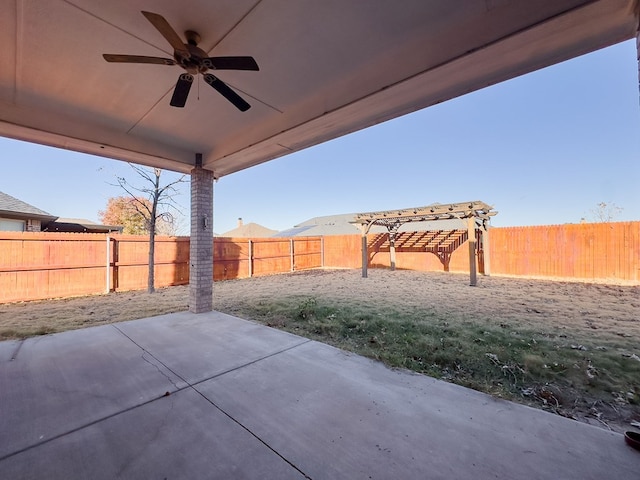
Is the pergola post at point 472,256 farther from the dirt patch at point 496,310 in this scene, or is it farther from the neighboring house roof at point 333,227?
the neighboring house roof at point 333,227

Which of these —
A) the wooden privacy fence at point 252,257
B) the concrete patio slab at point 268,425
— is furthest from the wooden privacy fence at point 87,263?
the concrete patio slab at point 268,425

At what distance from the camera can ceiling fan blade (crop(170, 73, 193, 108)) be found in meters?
2.26

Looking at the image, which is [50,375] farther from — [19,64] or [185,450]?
[19,64]

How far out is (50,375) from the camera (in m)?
2.52

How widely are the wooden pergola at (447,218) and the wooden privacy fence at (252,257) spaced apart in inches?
23.5

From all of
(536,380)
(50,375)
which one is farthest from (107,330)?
(536,380)

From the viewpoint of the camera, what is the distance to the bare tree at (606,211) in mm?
16250

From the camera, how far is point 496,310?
5047 millimetres

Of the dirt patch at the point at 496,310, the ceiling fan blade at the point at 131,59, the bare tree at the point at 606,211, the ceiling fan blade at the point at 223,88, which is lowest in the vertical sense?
the dirt patch at the point at 496,310

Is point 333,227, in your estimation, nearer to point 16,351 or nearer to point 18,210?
point 18,210

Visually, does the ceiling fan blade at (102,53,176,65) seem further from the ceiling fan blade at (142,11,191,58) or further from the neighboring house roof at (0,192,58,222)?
the neighboring house roof at (0,192,58,222)

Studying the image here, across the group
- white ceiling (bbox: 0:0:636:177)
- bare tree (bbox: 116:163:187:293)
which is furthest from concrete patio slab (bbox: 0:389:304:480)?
bare tree (bbox: 116:163:187:293)

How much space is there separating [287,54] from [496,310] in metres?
5.57

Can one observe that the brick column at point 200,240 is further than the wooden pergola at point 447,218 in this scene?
No
